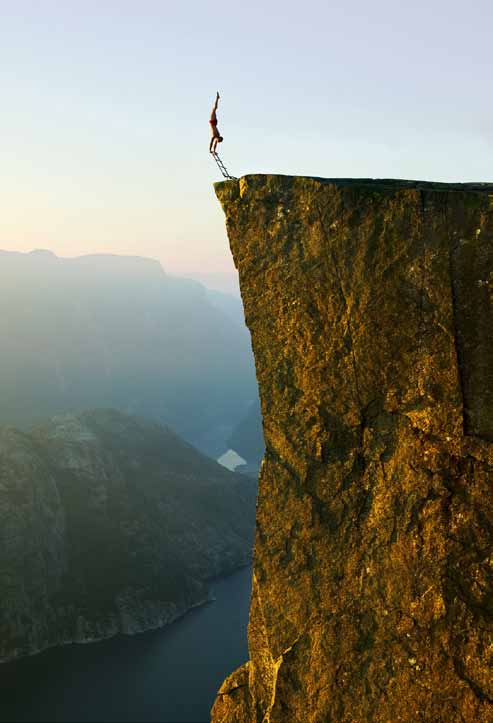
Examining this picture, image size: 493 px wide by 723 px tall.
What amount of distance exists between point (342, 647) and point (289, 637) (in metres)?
1.48

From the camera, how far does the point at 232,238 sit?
54.8ft

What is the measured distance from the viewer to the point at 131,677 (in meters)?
146

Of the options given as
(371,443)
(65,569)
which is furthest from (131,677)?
(371,443)

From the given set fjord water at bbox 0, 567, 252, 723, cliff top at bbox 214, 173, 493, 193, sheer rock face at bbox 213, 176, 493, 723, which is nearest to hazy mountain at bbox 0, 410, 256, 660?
fjord water at bbox 0, 567, 252, 723

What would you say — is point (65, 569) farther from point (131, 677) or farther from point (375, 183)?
point (375, 183)

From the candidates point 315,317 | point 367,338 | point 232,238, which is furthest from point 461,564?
point 232,238

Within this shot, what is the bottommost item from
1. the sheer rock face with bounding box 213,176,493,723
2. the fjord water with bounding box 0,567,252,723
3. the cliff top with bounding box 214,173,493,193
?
the fjord water with bounding box 0,567,252,723

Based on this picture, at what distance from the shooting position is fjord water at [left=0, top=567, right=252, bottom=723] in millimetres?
129250

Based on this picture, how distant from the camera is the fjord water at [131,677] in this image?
129m

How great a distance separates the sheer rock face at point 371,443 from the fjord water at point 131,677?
129217 millimetres

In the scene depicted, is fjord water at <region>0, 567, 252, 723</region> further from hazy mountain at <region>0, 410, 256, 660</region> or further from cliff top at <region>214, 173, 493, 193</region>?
cliff top at <region>214, 173, 493, 193</region>

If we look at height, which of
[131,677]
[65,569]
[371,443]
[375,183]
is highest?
[375,183]

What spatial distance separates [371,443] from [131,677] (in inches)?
5973

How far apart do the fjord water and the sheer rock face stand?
12922 centimetres
